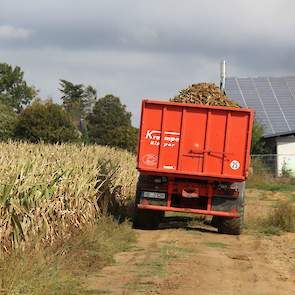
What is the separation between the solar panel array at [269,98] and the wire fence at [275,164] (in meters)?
1.85

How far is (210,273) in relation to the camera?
10273 mm

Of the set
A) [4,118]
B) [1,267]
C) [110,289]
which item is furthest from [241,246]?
[4,118]

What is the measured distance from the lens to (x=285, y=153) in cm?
3906

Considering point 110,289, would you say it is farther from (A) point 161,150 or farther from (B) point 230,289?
(A) point 161,150

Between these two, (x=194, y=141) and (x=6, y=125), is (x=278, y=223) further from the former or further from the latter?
(x=6, y=125)

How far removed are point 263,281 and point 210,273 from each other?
0.88 metres

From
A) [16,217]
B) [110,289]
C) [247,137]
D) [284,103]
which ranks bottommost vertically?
[110,289]

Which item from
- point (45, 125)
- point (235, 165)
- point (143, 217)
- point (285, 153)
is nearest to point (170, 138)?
point (235, 165)

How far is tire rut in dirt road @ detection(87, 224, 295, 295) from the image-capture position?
912 centimetres

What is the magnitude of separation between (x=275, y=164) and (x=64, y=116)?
41.4ft

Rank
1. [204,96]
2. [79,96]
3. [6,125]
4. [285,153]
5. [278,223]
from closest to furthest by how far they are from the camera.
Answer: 1. [204,96]
2. [278,223]
3. [6,125]
4. [285,153]
5. [79,96]

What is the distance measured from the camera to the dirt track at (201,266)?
9133mm

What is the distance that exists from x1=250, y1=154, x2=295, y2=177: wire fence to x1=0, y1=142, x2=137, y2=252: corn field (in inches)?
847

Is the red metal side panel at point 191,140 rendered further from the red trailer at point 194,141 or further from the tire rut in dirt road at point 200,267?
the tire rut in dirt road at point 200,267
